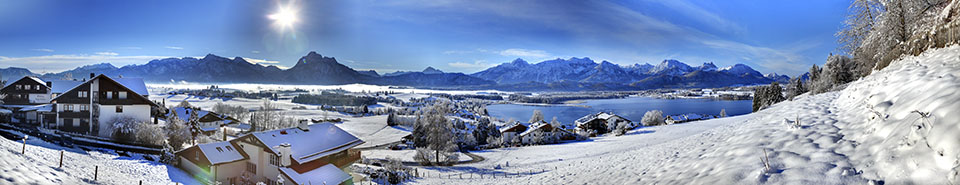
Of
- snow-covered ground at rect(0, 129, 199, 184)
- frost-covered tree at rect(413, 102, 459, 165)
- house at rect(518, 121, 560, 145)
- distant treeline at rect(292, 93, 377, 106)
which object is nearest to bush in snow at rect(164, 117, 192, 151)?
snow-covered ground at rect(0, 129, 199, 184)

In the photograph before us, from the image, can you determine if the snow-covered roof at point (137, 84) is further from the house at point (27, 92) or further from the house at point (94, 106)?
the house at point (94, 106)

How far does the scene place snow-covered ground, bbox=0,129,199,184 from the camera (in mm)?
9281

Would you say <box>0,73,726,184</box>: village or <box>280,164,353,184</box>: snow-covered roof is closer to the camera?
<box>280,164,353,184</box>: snow-covered roof

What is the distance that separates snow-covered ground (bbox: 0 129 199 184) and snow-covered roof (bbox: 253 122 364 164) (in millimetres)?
4272

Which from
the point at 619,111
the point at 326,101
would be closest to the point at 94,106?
the point at 619,111

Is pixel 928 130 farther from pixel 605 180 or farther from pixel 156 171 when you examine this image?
pixel 156 171

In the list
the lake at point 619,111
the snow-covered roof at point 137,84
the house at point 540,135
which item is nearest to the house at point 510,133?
the house at point 540,135

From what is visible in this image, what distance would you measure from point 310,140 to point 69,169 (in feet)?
36.1

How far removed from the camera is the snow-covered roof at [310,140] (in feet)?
72.4

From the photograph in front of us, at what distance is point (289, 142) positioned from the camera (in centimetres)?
2241

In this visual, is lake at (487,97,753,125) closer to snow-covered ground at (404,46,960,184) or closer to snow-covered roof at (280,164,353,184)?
snow-covered roof at (280,164,353,184)

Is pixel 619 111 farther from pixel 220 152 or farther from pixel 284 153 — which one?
pixel 220 152

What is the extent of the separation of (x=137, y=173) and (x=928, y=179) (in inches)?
933

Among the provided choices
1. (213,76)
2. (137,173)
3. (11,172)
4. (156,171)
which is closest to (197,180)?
(156,171)
